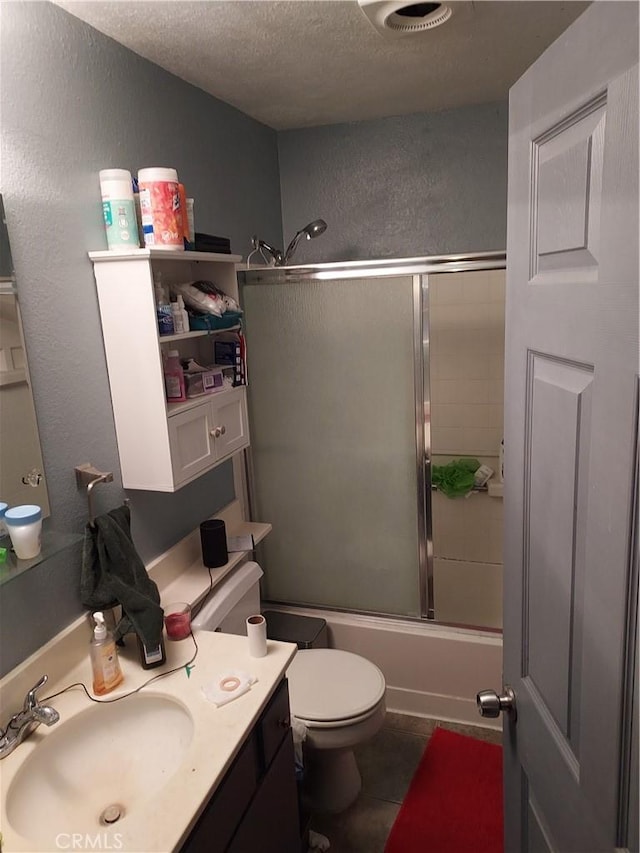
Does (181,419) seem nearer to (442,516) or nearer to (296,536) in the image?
(296,536)

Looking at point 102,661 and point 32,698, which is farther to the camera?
point 102,661

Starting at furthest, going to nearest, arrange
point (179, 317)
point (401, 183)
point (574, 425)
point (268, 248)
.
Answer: point (401, 183)
point (268, 248)
point (179, 317)
point (574, 425)

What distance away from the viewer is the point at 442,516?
9.96ft

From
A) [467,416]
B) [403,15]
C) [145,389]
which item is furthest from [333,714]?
[403,15]

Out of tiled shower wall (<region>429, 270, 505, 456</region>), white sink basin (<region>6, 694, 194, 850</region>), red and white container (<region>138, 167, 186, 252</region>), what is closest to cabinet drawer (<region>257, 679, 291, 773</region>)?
white sink basin (<region>6, 694, 194, 850</region>)

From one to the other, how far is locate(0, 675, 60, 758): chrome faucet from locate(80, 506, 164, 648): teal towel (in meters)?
0.25

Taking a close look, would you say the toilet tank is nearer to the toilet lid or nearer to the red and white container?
the toilet lid

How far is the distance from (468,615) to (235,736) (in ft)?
4.86

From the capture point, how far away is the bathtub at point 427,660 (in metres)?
2.27

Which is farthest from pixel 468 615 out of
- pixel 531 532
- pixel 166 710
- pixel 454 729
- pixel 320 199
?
pixel 320 199

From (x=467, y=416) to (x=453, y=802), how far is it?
5.46ft

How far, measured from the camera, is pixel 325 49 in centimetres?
169
